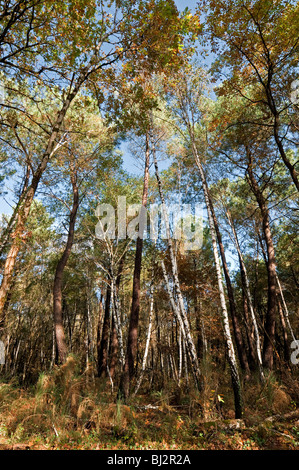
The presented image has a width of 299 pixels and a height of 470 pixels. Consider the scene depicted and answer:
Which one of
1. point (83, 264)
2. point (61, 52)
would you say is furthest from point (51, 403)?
point (83, 264)

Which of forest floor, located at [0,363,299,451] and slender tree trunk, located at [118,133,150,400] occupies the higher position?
slender tree trunk, located at [118,133,150,400]

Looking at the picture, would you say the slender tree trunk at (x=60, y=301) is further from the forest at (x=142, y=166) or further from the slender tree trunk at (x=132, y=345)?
the slender tree trunk at (x=132, y=345)

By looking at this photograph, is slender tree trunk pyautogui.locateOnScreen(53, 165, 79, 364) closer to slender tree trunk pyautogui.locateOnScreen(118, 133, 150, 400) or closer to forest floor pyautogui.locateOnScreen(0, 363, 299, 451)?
forest floor pyautogui.locateOnScreen(0, 363, 299, 451)

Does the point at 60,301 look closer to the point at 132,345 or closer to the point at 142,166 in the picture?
the point at 132,345

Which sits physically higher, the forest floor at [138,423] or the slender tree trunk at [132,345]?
the slender tree trunk at [132,345]

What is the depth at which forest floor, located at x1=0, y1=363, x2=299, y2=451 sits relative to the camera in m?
3.61

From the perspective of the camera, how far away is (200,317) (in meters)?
11.3

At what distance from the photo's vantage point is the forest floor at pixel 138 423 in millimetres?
3605

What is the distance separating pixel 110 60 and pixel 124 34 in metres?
0.64

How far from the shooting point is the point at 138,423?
4.60 metres

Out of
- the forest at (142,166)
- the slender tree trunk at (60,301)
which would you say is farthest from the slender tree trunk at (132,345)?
the slender tree trunk at (60,301)

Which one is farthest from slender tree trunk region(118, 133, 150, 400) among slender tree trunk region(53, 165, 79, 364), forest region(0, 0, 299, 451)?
slender tree trunk region(53, 165, 79, 364)

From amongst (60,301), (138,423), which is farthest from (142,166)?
(138,423)
